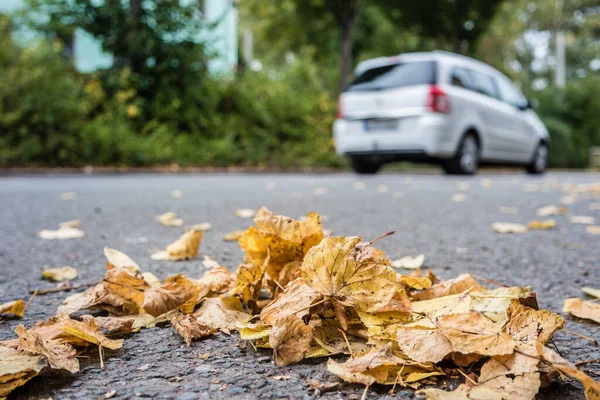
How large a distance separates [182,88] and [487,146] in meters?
5.74

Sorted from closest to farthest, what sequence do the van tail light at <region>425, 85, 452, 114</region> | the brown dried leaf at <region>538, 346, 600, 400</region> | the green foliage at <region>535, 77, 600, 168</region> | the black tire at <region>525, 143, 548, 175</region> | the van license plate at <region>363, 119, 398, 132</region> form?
1. the brown dried leaf at <region>538, 346, 600, 400</region>
2. the van tail light at <region>425, 85, 452, 114</region>
3. the van license plate at <region>363, 119, 398, 132</region>
4. the black tire at <region>525, 143, 548, 175</region>
5. the green foliage at <region>535, 77, 600, 168</region>

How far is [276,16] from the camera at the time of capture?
1622 cm

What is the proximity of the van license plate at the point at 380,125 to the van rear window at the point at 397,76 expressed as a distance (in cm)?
46

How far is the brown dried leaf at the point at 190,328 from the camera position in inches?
46.7

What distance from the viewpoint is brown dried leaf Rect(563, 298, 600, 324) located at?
1.35 metres

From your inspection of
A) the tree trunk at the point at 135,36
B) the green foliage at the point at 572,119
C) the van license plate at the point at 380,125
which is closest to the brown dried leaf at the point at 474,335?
the van license plate at the point at 380,125

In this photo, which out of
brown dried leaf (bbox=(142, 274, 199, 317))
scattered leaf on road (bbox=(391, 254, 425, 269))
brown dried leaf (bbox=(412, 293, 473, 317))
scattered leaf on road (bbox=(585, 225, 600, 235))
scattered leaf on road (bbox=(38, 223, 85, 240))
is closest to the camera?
brown dried leaf (bbox=(412, 293, 473, 317))

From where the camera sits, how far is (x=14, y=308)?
52.7 inches

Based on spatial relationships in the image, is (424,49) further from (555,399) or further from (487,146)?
(555,399)

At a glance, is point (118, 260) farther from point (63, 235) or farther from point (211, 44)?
point (211, 44)

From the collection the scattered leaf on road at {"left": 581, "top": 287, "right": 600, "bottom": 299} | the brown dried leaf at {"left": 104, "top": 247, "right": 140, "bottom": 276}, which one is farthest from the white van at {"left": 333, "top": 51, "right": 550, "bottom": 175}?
the brown dried leaf at {"left": 104, "top": 247, "right": 140, "bottom": 276}

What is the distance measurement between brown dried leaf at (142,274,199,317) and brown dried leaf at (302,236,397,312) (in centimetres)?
34

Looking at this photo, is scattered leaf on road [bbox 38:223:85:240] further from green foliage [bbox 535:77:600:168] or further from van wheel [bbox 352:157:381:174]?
green foliage [bbox 535:77:600:168]

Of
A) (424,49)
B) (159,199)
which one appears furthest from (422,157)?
(424,49)
